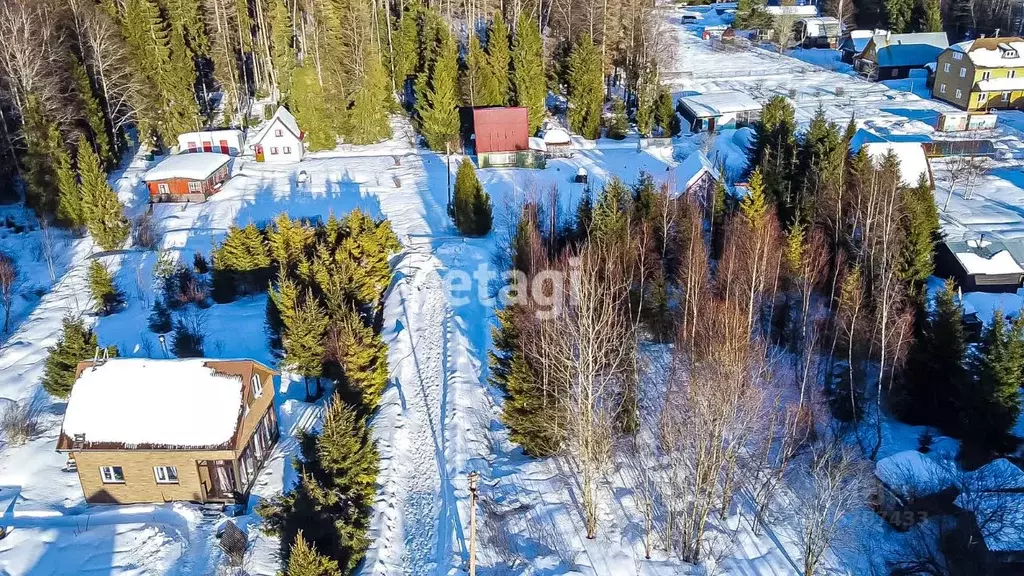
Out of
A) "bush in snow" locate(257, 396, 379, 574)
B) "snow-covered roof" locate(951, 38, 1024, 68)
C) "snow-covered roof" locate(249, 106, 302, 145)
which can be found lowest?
"bush in snow" locate(257, 396, 379, 574)

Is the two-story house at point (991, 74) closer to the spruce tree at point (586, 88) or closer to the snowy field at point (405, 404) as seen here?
the snowy field at point (405, 404)

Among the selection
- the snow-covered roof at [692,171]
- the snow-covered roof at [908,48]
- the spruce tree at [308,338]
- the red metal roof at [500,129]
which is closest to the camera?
the spruce tree at [308,338]

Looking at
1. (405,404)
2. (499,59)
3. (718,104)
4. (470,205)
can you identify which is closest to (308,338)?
(405,404)

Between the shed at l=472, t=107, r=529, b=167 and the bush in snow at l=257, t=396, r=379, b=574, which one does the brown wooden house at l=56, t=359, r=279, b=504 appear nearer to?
the bush in snow at l=257, t=396, r=379, b=574

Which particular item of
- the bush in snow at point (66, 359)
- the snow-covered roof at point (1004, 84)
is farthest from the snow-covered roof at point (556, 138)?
the snow-covered roof at point (1004, 84)

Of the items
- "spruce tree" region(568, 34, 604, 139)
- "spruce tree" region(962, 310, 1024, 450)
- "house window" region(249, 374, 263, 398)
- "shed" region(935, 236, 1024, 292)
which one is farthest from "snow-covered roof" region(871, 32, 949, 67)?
"house window" region(249, 374, 263, 398)

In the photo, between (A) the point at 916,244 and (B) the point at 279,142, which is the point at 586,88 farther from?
(A) the point at 916,244
